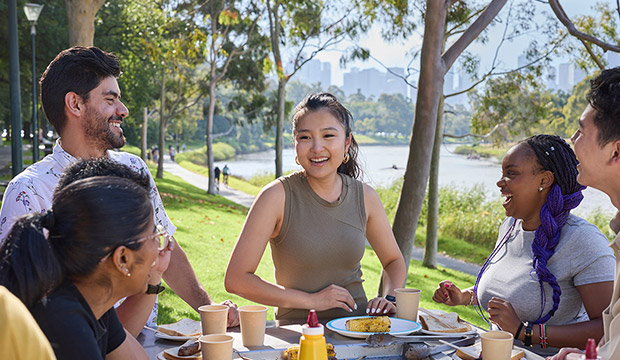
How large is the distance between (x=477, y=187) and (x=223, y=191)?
14.1 m

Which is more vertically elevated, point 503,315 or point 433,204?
point 503,315

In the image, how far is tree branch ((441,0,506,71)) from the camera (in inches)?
203

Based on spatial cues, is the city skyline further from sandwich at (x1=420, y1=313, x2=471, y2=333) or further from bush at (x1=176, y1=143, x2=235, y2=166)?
bush at (x1=176, y1=143, x2=235, y2=166)

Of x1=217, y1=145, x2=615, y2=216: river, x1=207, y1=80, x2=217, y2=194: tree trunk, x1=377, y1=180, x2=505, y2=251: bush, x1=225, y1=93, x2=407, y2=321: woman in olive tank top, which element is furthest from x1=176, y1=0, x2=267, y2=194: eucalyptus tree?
x1=225, y1=93, x2=407, y2=321: woman in olive tank top

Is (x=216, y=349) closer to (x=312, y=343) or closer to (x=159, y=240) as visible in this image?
(x=312, y=343)

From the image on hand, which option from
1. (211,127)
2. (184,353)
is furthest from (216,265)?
(211,127)

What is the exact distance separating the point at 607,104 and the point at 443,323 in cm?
121

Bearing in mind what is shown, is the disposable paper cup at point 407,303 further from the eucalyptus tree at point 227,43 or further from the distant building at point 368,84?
the distant building at point 368,84

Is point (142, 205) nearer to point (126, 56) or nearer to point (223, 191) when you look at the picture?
point (126, 56)

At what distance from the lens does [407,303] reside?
2887 mm

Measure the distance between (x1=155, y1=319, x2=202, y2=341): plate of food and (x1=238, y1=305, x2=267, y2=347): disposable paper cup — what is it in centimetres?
23

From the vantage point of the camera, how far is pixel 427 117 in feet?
17.2

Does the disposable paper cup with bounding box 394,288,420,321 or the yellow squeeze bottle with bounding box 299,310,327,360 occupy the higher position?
the yellow squeeze bottle with bounding box 299,310,327,360

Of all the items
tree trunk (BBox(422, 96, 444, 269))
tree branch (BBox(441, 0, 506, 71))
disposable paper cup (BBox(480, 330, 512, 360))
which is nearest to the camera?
disposable paper cup (BBox(480, 330, 512, 360))
